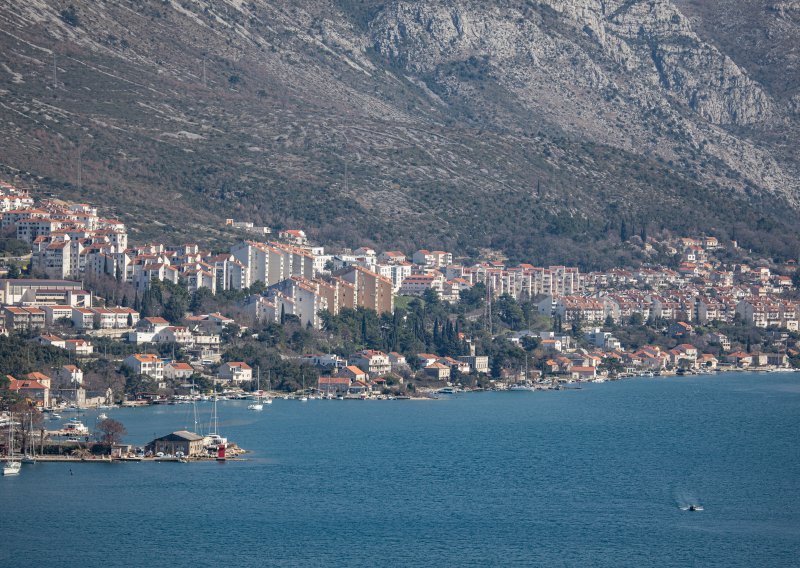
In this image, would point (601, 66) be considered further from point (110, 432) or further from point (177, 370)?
point (110, 432)

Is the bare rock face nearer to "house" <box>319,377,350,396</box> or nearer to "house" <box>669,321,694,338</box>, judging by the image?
"house" <box>669,321,694,338</box>

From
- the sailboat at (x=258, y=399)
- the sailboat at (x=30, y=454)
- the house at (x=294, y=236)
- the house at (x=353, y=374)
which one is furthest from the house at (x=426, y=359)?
the sailboat at (x=30, y=454)

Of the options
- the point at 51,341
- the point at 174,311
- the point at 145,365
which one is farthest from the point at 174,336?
the point at 51,341

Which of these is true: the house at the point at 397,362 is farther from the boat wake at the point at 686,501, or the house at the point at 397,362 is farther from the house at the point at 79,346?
the boat wake at the point at 686,501

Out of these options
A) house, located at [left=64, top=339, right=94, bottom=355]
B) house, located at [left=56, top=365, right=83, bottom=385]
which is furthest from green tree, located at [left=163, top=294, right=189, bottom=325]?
house, located at [left=56, top=365, right=83, bottom=385]

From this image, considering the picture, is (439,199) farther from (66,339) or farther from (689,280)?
(66,339)

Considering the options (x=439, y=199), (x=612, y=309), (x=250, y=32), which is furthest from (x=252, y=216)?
(x=250, y=32)
